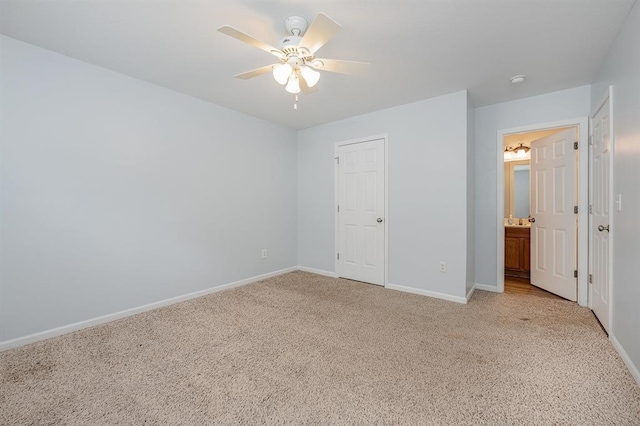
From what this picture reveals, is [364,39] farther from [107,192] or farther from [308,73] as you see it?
[107,192]

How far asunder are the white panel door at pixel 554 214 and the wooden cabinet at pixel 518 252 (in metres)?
0.37

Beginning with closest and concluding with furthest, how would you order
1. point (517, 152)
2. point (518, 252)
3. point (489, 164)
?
point (489, 164), point (518, 252), point (517, 152)

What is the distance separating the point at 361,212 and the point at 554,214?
7.90 ft

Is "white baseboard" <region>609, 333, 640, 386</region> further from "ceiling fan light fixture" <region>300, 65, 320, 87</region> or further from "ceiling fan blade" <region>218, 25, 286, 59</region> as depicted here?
"ceiling fan blade" <region>218, 25, 286, 59</region>

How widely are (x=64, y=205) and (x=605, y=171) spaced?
15.7ft

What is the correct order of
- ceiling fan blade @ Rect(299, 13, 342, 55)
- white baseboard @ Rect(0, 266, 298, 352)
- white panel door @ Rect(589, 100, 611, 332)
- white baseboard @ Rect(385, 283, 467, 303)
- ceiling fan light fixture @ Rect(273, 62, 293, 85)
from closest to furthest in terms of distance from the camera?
ceiling fan blade @ Rect(299, 13, 342, 55) → ceiling fan light fixture @ Rect(273, 62, 293, 85) → white baseboard @ Rect(0, 266, 298, 352) → white panel door @ Rect(589, 100, 611, 332) → white baseboard @ Rect(385, 283, 467, 303)

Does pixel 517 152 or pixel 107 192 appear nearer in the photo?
pixel 107 192

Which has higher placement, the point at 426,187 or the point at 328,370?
the point at 426,187

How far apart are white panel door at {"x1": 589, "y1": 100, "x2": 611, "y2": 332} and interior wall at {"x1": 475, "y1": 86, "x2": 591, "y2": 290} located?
67 cm

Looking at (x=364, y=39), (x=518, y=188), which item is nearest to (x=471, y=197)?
(x=518, y=188)

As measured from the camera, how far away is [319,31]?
5.14ft

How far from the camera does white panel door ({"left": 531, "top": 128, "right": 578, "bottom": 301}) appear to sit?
3.15m

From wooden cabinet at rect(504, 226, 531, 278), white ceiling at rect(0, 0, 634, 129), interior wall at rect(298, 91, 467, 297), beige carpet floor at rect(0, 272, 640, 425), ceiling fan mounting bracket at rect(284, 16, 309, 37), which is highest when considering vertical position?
white ceiling at rect(0, 0, 634, 129)

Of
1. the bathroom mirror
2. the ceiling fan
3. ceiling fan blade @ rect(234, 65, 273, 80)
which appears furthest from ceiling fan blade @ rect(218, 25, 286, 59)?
the bathroom mirror
